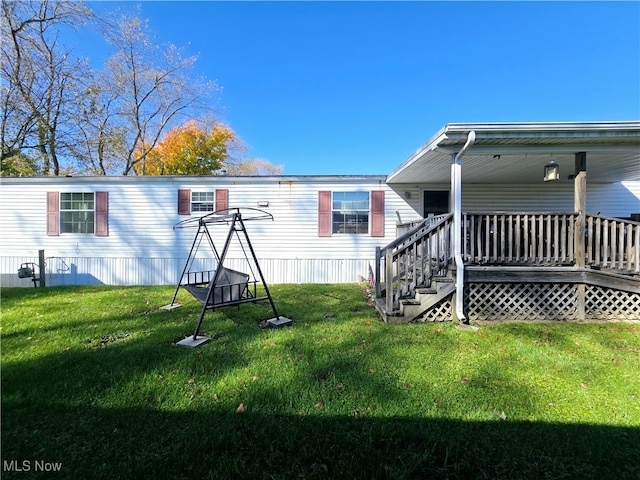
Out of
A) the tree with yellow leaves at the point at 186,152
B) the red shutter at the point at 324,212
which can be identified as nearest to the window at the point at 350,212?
the red shutter at the point at 324,212

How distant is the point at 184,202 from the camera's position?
8.89m

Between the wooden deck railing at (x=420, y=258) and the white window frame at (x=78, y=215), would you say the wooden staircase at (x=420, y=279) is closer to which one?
the wooden deck railing at (x=420, y=258)

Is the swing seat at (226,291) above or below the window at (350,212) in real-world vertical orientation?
below

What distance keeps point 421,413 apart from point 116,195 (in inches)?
390

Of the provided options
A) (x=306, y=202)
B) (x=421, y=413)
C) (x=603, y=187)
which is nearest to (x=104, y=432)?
(x=421, y=413)

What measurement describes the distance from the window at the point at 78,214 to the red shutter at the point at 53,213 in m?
0.14

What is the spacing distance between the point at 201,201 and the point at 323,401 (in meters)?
7.71

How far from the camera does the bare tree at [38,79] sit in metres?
13.9

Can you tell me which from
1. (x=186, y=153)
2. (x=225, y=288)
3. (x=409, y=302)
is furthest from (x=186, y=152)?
(x=409, y=302)

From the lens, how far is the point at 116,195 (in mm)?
8945

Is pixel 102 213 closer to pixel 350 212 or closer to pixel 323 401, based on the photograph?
pixel 350 212

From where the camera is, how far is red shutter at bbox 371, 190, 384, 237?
884 centimetres

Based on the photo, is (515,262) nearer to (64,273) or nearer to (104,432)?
(104,432)

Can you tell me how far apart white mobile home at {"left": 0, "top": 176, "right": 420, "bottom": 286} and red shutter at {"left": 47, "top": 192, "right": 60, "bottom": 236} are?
30 mm
